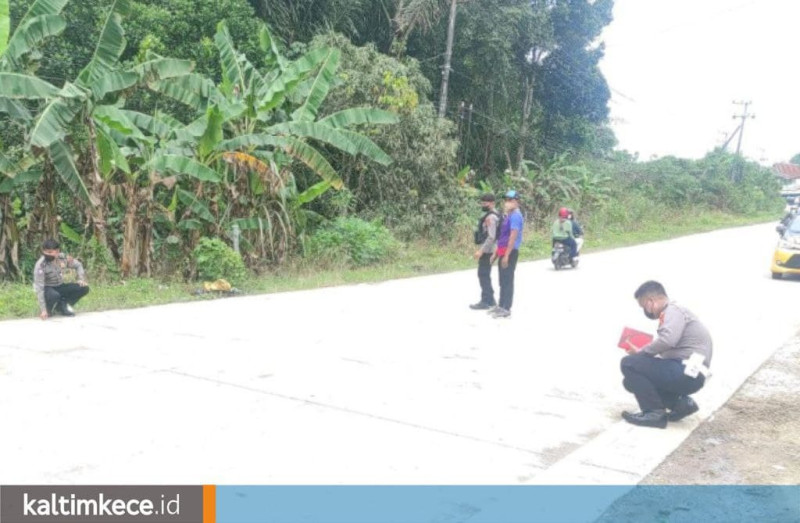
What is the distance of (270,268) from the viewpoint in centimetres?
1447

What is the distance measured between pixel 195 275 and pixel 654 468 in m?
9.81

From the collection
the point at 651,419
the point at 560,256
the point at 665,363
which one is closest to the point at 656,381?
the point at 665,363

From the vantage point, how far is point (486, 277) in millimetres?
10438

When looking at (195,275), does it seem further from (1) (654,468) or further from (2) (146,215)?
(1) (654,468)

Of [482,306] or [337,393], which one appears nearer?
[337,393]

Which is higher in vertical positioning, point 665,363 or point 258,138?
point 258,138

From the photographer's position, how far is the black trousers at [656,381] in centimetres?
537

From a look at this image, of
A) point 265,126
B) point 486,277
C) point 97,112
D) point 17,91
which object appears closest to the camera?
point 17,91

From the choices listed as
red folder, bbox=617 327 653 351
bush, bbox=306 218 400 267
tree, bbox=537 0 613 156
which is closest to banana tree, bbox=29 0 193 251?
bush, bbox=306 218 400 267

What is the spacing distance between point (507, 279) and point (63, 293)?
5506 millimetres

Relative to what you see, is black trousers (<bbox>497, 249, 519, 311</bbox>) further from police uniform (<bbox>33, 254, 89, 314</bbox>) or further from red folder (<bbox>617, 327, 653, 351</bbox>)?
police uniform (<bbox>33, 254, 89, 314</bbox>)

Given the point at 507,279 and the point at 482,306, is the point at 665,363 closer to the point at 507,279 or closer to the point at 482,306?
the point at 507,279

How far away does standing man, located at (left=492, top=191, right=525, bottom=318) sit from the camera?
32.2 feet

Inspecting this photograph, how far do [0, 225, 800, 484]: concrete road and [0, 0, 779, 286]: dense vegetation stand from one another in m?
3.07
